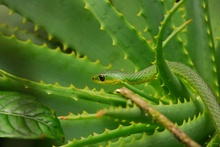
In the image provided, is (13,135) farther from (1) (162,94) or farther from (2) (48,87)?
(1) (162,94)

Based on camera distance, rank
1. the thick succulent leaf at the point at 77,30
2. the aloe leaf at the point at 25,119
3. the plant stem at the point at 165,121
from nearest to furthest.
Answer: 1. the plant stem at the point at 165,121
2. the aloe leaf at the point at 25,119
3. the thick succulent leaf at the point at 77,30

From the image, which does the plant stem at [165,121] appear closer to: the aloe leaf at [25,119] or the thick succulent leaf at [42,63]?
the aloe leaf at [25,119]

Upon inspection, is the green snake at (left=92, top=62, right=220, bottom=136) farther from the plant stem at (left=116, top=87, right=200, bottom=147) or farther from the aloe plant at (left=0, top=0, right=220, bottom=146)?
the plant stem at (left=116, top=87, right=200, bottom=147)

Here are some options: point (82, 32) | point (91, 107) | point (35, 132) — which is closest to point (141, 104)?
point (35, 132)

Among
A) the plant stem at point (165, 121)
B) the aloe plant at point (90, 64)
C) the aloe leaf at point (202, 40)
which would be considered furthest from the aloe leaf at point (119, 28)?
the plant stem at point (165, 121)

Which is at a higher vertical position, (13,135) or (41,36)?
(41,36)

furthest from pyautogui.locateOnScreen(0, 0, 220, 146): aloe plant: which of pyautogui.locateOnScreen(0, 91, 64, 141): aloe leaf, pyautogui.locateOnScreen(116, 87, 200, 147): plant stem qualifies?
pyautogui.locateOnScreen(116, 87, 200, 147): plant stem

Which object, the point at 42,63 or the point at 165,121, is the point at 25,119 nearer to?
the point at 42,63
